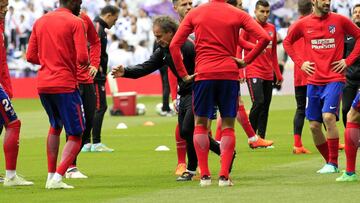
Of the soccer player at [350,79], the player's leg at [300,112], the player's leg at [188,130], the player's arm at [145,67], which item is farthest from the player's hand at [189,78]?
the player's leg at [300,112]

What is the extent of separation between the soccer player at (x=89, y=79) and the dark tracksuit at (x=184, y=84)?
639 millimetres

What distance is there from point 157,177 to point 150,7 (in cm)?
3112

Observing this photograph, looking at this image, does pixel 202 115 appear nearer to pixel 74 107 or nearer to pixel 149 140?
pixel 74 107

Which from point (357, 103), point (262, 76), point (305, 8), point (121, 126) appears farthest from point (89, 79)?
point (121, 126)

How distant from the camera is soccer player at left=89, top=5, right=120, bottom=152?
1867 centimetres

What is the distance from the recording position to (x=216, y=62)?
42.5 feet

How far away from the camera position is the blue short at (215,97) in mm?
13016

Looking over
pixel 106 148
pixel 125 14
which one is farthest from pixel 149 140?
pixel 125 14

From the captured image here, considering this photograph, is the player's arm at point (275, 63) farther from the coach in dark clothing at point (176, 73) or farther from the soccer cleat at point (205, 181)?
the soccer cleat at point (205, 181)

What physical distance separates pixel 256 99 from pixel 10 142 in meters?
6.60

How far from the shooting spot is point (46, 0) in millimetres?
45625

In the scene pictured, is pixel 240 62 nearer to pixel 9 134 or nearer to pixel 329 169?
pixel 329 169

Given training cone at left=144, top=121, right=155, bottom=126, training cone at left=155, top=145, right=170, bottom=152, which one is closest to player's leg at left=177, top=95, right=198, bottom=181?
training cone at left=155, top=145, right=170, bottom=152

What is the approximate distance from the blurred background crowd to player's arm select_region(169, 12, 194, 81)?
2578 centimetres
